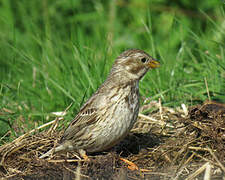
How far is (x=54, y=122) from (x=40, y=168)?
80 centimetres

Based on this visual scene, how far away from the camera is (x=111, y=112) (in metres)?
4.52

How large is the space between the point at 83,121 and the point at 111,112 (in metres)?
0.39

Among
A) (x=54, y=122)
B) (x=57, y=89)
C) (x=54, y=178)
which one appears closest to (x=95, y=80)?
(x=57, y=89)

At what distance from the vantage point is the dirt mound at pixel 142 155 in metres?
4.29

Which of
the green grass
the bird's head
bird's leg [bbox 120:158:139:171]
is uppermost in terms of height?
the bird's head

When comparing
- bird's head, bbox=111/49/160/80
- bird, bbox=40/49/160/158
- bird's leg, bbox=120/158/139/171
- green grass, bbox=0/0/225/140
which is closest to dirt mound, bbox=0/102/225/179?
bird's leg, bbox=120/158/139/171

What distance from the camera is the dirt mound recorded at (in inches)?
169

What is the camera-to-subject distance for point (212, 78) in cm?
580

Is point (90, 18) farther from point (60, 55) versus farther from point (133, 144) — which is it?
point (133, 144)

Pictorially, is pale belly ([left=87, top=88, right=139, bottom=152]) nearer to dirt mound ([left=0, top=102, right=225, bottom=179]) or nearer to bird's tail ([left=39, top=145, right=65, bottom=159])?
dirt mound ([left=0, top=102, right=225, bottom=179])

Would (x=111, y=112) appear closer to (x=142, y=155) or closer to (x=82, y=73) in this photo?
(x=142, y=155)

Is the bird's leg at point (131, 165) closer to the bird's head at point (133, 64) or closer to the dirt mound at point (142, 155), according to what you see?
the dirt mound at point (142, 155)

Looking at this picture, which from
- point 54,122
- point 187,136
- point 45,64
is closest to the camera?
point 187,136

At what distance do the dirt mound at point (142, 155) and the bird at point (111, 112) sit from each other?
132 millimetres
